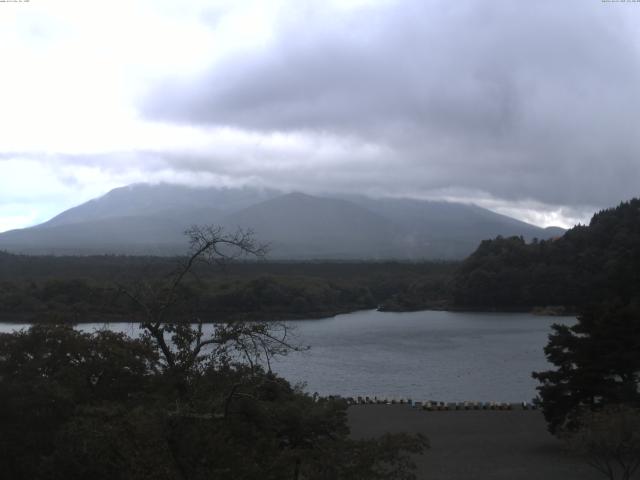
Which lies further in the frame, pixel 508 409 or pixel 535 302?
pixel 535 302

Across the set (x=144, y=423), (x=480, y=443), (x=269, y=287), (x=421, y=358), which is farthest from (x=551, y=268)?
(x=144, y=423)

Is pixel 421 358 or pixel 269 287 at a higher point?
pixel 269 287

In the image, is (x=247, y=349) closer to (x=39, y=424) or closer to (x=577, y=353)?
(x=39, y=424)

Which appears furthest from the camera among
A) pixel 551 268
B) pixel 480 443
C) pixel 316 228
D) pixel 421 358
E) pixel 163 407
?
pixel 316 228

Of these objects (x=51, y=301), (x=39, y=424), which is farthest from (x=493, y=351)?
(x=39, y=424)

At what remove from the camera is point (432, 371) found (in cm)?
2545

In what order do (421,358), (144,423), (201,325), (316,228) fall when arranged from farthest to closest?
(316,228), (421,358), (201,325), (144,423)

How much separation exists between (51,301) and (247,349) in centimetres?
3383

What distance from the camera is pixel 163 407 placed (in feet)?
15.2

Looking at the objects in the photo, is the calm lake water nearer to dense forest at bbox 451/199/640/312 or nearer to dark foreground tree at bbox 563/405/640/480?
dense forest at bbox 451/199/640/312

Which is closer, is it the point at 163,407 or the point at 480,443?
the point at 163,407

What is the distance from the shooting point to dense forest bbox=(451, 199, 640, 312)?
1950 inches

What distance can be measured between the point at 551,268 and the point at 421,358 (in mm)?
25943

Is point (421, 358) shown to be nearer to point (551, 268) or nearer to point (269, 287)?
point (269, 287)
